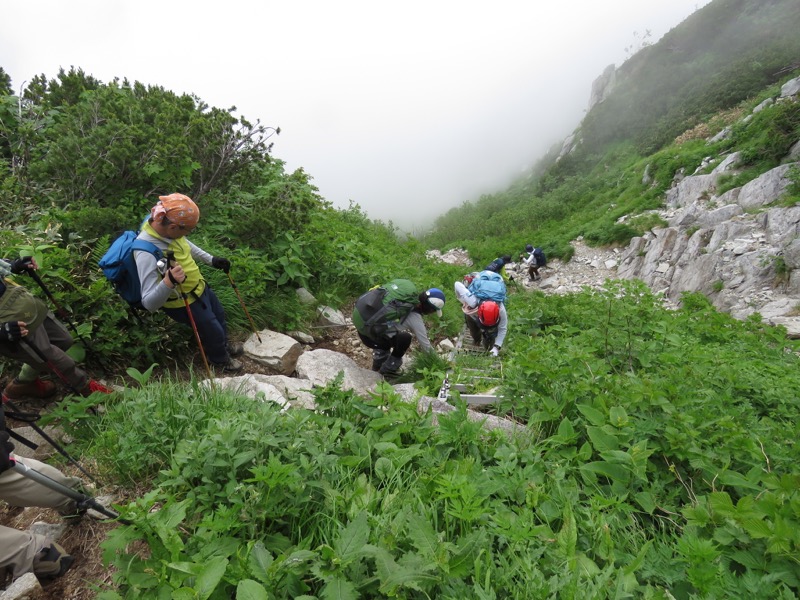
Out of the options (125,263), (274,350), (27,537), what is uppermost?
(125,263)

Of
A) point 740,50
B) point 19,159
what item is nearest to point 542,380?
point 19,159

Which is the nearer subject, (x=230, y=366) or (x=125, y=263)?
(x=125, y=263)

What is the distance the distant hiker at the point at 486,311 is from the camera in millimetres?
6340

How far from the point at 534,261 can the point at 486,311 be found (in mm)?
10436

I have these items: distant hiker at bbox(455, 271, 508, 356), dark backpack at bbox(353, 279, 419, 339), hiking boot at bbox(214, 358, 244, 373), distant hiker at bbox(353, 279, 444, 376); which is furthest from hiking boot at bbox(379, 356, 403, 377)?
hiking boot at bbox(214, 358, 244, 373)

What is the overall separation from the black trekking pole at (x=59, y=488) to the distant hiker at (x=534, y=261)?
50.7 ft

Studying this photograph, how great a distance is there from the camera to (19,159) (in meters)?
5.46

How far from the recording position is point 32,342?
3174mm

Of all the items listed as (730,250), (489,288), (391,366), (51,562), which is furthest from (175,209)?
(730,250)

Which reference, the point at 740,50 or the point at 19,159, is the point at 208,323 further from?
the point at 740,50

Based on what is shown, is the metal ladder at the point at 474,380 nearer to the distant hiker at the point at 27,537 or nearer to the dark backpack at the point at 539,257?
the distant hiker at the point at 27,537

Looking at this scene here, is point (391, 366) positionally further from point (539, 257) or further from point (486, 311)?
point (539, 257)

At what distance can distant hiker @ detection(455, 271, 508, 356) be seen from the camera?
6.34 m

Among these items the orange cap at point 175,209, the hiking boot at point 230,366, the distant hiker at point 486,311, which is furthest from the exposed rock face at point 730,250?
the orange cap at point 175,209
